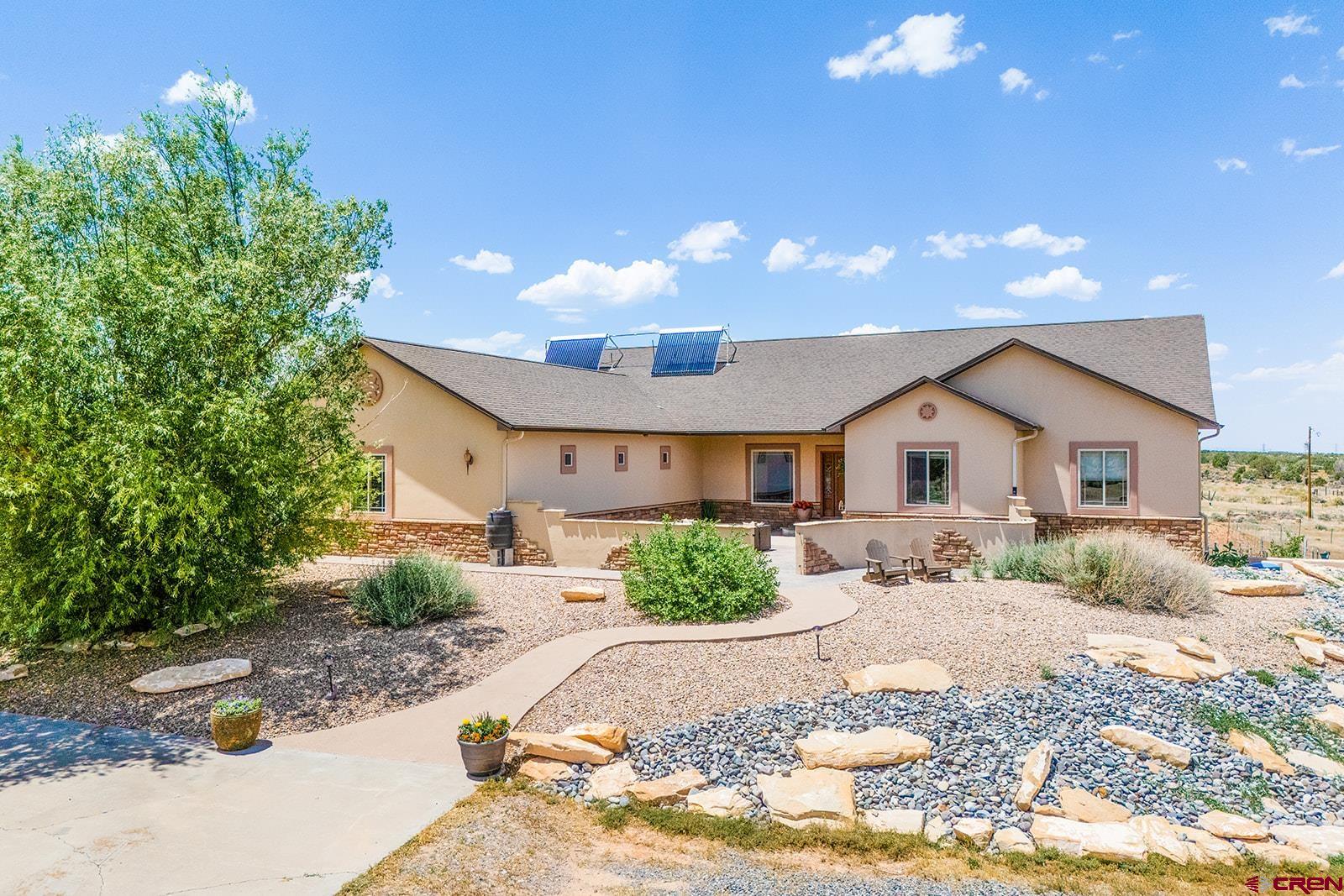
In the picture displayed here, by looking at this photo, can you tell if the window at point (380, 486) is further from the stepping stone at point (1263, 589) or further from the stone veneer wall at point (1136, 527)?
the stepping stone at point (1263, 589)

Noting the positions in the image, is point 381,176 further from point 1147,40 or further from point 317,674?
point 1147,40

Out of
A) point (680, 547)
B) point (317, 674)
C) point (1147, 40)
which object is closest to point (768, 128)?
point (1147, 40)

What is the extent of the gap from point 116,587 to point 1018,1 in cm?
1684

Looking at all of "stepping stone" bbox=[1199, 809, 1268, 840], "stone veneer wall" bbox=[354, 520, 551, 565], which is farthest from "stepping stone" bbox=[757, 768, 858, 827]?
"stone veneer wall" bbox=[354, 520, 551, 565]

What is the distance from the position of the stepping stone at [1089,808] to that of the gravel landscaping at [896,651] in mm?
2195

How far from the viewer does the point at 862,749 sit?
22.2 feet

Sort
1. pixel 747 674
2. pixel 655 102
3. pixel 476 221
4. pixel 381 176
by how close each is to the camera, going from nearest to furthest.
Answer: pixel 747 674 → pixel 381 176 → pixel 655 102 → pixel 476 221

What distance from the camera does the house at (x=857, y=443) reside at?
17.2 metres

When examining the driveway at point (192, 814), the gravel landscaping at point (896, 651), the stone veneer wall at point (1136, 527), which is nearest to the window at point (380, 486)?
the gravel landscaping at point (896, 651)

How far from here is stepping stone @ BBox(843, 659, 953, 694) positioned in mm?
8234

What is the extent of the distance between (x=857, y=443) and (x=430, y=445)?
1048 centimetres

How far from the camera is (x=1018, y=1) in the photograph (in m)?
13.3

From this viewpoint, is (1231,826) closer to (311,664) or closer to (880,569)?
(880,569)

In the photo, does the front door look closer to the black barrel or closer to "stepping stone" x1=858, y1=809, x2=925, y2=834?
the black barrel
